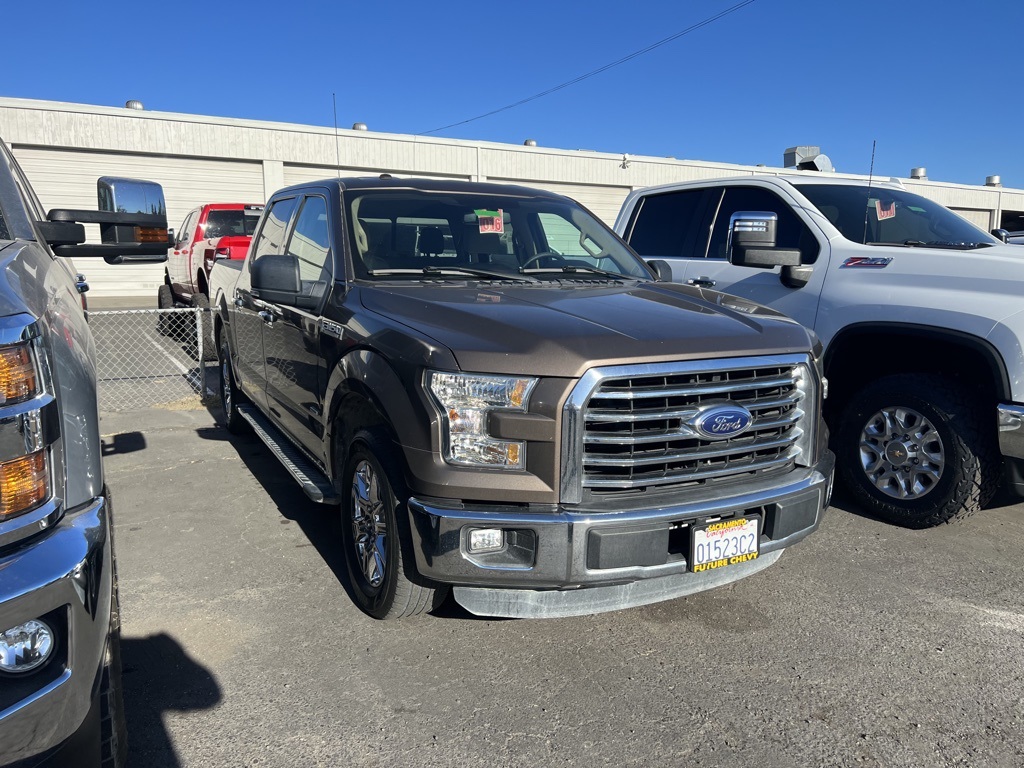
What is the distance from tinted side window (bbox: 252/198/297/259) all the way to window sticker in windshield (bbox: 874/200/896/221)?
391 centimetres

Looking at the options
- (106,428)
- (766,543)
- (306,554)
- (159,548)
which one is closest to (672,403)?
(766,543)

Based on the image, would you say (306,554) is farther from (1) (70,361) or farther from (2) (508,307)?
(1) (70,361)

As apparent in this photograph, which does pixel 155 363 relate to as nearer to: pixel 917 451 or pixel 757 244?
pixel 757 244

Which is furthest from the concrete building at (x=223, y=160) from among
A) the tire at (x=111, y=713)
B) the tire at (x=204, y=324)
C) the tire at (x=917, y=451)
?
the tire at (x=111, y=713)

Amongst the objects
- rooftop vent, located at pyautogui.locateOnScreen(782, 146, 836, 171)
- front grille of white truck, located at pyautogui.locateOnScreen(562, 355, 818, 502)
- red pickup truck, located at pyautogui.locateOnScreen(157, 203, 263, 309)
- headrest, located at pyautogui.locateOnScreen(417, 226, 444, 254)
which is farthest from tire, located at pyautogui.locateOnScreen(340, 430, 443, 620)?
red pickup truck, located at pyautogui.locateOnScreen(157, 203, 263, 309)

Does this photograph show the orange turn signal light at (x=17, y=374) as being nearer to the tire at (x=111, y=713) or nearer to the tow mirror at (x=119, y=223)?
the tire at (x=111, y=713)

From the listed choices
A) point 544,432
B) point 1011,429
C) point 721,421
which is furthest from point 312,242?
point 1011,429

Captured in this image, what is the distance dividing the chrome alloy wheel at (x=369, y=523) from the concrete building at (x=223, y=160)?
57.6 feet

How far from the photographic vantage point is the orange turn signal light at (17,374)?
5.54ft

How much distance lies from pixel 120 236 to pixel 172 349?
885 centimetres

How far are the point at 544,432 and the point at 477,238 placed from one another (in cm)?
186

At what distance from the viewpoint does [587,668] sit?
302 centimetres

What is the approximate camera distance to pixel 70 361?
2.05 m

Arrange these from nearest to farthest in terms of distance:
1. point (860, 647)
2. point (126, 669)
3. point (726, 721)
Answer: point (726, 721), point (126, 669), point (860, 647)
